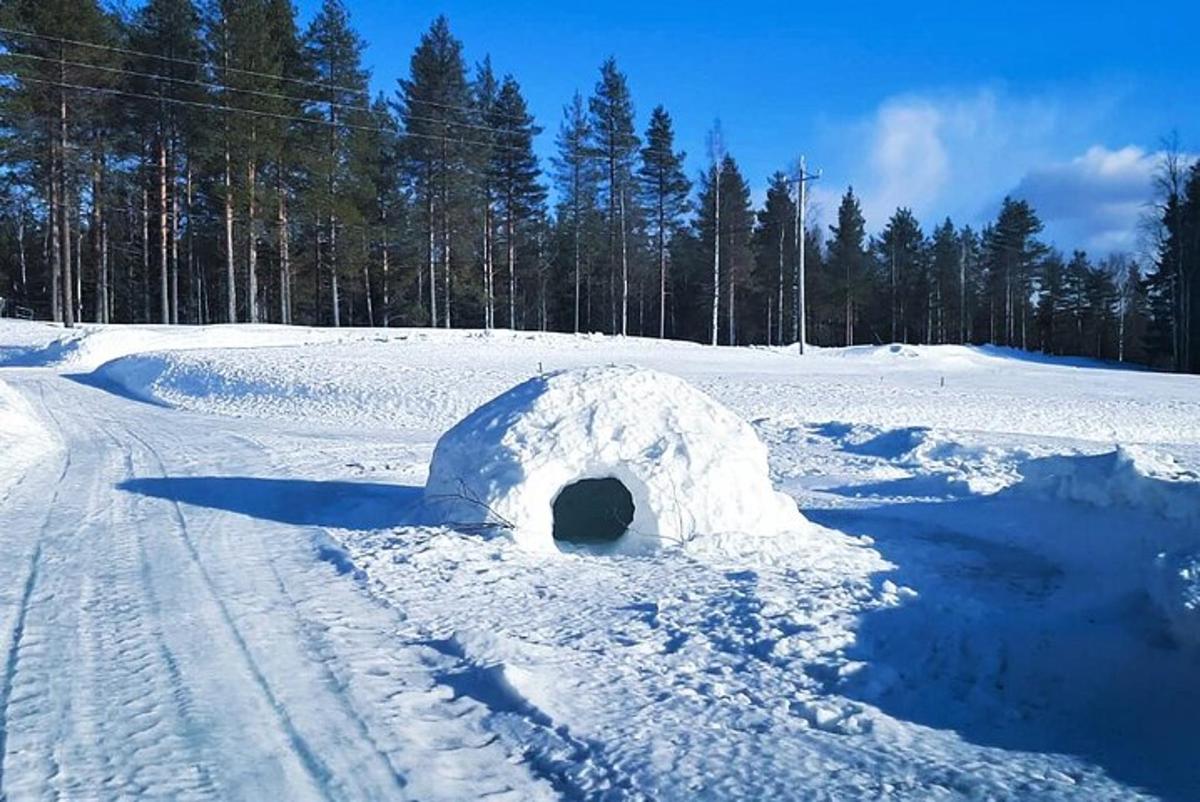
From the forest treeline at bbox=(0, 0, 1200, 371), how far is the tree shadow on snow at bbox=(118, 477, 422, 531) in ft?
88.0

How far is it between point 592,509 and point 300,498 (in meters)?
3.49

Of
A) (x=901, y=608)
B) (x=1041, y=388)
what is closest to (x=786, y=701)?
(x=901, y=608)

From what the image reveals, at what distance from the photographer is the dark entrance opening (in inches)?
340

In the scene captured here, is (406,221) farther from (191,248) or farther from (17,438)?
(17,438)

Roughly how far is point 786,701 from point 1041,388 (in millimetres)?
23394

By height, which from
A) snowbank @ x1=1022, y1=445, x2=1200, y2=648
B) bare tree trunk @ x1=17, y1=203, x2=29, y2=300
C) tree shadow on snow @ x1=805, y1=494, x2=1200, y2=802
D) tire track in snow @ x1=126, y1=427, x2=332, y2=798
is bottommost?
tree shadow on snow @ x1=805, y1=494, x2=1200, y2=802

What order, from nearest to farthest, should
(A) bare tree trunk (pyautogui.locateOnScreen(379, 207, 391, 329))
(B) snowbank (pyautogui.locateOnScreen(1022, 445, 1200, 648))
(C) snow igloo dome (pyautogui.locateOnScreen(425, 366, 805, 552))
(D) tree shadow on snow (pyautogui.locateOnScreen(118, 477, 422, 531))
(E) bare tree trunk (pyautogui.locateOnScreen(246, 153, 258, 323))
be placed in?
(B) snowbank (pyautogui.locateOnScreen(1022, 445, 1200, 648)) < (C) snow igloo dome (pyautogui.locateOnScreen(425, 366, 805, 552)) < (D) tree shadow on snow (pyautogui.locateOnScreen(118, 477, 422, 531)) < (E) bare tree trunk (pyautogui.locateOnScreen(246, 153, 258, 323)) < (A) bare tree trunk (pyautogui.locateOnScreen(379, 207, 391, 329))

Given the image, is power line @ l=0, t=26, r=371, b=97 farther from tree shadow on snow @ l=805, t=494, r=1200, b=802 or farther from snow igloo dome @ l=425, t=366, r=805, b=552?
tree shadow on snow @ l=805, t=494, r=1200, b=802

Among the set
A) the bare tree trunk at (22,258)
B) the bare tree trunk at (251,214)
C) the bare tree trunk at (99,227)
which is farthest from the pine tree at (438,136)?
the bare tree trunk at (22,258)

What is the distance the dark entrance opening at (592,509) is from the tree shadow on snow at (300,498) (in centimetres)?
156

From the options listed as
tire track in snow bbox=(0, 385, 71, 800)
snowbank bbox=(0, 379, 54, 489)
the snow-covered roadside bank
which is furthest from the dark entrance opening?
snowbank bbox=(0, 379, 54, 489)

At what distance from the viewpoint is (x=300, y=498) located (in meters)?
9.42

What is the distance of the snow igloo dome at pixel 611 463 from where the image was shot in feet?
24.3

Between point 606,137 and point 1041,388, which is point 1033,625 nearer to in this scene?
point 1041,388
